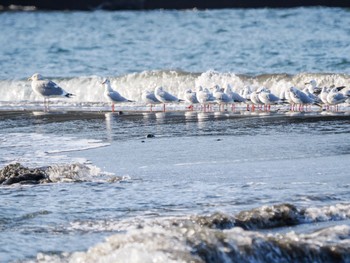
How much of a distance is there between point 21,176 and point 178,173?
1380mm

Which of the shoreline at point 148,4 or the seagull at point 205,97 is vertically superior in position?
the shoreline at point 148,4

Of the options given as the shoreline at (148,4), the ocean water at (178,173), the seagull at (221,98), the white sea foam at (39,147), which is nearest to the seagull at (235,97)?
the seagull at (221,98)

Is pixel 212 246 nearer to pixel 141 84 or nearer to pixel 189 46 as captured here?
pixel 141 84

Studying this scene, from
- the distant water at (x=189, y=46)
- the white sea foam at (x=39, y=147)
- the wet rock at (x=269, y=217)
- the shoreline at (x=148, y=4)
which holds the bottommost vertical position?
the wet rock at (x=269, y=217)

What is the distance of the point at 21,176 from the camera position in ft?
31.5

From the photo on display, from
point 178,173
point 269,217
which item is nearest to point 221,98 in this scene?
point 178,173

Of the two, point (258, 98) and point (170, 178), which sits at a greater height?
point (258, 98)

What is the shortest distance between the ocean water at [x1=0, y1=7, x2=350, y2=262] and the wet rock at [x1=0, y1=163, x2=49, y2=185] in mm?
145

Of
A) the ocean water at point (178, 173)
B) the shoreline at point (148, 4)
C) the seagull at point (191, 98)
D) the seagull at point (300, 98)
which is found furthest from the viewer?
the shoreline at point (148, 4)

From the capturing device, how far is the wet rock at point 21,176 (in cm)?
959

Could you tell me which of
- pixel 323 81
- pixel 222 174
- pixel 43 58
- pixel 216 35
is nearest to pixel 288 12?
pixel 216 35

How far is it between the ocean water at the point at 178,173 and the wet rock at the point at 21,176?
145mm

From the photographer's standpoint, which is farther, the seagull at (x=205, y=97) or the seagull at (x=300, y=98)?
the seagull at (x=205, y=97)

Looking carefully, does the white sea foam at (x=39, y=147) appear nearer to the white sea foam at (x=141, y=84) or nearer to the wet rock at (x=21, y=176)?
the wet rock at (x=21, y=176)
